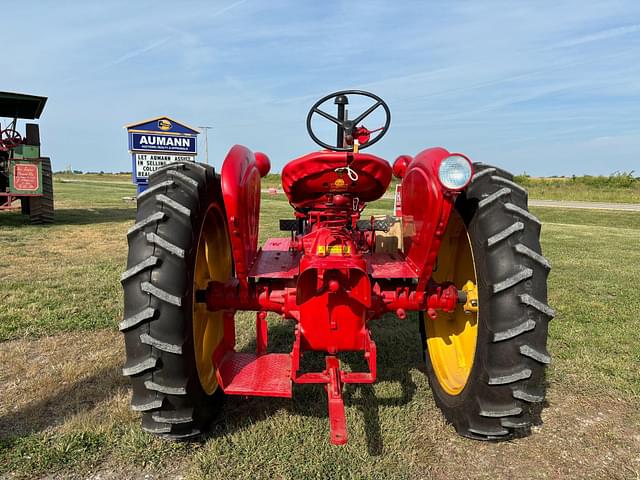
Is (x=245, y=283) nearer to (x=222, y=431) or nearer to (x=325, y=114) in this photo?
(x=222, y=431)

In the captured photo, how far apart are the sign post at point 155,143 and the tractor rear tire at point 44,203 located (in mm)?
3674

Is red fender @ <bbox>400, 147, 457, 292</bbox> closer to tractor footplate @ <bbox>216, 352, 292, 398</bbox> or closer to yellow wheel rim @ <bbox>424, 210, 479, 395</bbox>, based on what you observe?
yellow wheel rim @ <bbox>424, 210, 479, 395</bbox>

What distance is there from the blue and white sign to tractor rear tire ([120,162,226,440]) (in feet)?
21.6

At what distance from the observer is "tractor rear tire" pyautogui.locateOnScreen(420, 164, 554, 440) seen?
2080 millimetres

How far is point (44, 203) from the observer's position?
1048cm

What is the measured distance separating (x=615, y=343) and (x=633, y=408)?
1159 millimetres

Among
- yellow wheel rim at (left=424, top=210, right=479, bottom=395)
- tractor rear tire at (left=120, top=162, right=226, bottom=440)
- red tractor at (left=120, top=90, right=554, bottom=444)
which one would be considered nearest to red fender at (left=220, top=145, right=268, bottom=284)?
red tractor at (left=120, top=90, right=554, bottom=444)

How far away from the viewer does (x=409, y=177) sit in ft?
8.84

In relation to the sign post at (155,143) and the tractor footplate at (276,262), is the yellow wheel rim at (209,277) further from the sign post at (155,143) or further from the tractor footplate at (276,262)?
the sign post at (155,143)

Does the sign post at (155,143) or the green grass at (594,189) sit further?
the green grass at (594,189)

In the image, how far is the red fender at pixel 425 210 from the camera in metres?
2.11

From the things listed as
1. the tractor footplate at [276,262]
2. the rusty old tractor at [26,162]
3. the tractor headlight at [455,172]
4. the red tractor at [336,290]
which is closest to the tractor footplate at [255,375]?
the red tractor at [336,290]

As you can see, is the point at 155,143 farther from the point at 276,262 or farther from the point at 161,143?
the point at 276,262

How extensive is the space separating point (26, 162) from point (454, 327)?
10.6 m
